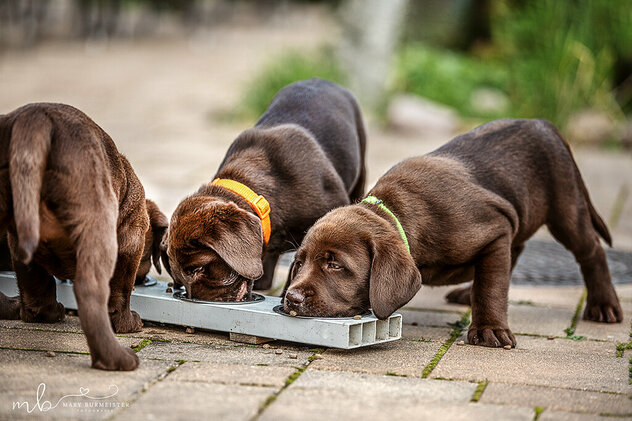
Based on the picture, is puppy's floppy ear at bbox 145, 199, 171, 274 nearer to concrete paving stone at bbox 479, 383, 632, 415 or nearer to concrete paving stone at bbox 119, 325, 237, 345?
concrete paving stone at bbox 119, 325, 237, 345

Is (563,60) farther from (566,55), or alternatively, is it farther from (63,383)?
(63,383)

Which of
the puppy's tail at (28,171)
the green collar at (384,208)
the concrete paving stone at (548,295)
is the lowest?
A: the concrete paving stone at (548,295)

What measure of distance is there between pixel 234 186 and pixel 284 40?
20052 mm

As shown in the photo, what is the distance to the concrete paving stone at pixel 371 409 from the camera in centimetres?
339

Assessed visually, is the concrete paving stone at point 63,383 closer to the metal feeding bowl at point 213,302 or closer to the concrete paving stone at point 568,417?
the metal feeding bowl at point 213,302

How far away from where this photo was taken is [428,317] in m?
5.43


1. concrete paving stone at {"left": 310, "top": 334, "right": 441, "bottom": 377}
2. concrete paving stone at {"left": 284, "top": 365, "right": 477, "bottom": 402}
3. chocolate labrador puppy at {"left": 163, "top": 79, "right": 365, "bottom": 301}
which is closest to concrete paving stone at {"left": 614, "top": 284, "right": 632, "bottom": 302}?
concrete paving stone at {"left": 310, "top": 334, "right": 441, "bottom": 377}

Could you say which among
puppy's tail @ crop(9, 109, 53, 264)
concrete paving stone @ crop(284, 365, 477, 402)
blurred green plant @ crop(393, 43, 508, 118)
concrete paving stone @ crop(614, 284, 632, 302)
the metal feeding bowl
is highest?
puppy's tail @ crop(9, 109, 53, 264)

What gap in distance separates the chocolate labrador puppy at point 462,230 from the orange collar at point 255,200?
14.5 inches

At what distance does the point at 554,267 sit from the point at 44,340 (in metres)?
3.90

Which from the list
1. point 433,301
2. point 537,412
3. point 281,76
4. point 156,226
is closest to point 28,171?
point 156,226

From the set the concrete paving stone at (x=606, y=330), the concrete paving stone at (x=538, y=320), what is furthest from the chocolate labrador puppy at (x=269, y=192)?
the concrete paving stone at (x=606, y=330)

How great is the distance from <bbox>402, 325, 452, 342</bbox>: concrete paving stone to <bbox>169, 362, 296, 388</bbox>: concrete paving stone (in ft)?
3.31

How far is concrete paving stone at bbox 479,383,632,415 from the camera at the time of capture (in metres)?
3.58
